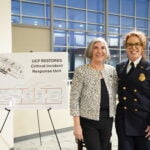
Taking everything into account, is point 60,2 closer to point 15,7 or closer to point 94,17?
point 94,17

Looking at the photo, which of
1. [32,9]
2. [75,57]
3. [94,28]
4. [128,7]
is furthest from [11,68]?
[128,7]

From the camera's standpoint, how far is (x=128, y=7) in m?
10.2

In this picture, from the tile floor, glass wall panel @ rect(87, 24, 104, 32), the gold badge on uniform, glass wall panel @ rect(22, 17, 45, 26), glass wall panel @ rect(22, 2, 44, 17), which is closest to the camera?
the gold badge on uniform

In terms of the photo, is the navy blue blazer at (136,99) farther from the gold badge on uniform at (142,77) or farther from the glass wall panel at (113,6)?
the glass wall panel at (113,6)

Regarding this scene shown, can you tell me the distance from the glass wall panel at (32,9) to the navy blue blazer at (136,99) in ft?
18.7

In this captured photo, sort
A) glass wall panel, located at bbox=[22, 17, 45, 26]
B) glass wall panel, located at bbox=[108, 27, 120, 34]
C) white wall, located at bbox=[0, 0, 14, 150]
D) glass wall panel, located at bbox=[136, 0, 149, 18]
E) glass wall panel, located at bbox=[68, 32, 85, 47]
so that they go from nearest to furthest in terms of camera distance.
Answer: white wall, located at bbox=[0, 0, 14, 150]
glass wall panel, located at bbox=[22, 17, 45, 26]
glass wall panel, located at bbox=[68, 32, 85, 47]
glass wall panel, located at bbox=[108, 27, 120, 34]
glass wall panel, located at bbox=[136, 0, 149, 18]

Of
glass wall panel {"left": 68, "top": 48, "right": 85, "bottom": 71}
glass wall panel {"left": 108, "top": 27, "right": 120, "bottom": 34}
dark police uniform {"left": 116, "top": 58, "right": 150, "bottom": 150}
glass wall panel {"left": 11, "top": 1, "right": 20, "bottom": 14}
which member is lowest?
dark police uniform {"left": 116, "top": 58, "right": 150, "bottom": 150}

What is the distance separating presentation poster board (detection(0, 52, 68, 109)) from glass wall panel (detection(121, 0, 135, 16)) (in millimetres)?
7474

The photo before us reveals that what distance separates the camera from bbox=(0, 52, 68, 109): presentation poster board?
10.4 feet

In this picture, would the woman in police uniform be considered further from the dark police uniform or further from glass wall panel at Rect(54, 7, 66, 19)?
glass wall panel at Rect(54, 7, 66, 19)

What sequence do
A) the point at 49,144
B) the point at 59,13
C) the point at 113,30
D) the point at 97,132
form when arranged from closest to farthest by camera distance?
the point at 97,132 < the point at 49,144 < the point at 59,13 < the point at 113,30

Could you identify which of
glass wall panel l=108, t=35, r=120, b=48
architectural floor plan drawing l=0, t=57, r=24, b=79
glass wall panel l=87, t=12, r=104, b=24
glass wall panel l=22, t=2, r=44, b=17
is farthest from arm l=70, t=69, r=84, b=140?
glass wall panel l=108, t=35, r=120, b=48

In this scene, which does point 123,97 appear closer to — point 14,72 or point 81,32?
point 14,72

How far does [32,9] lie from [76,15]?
5.22ft
